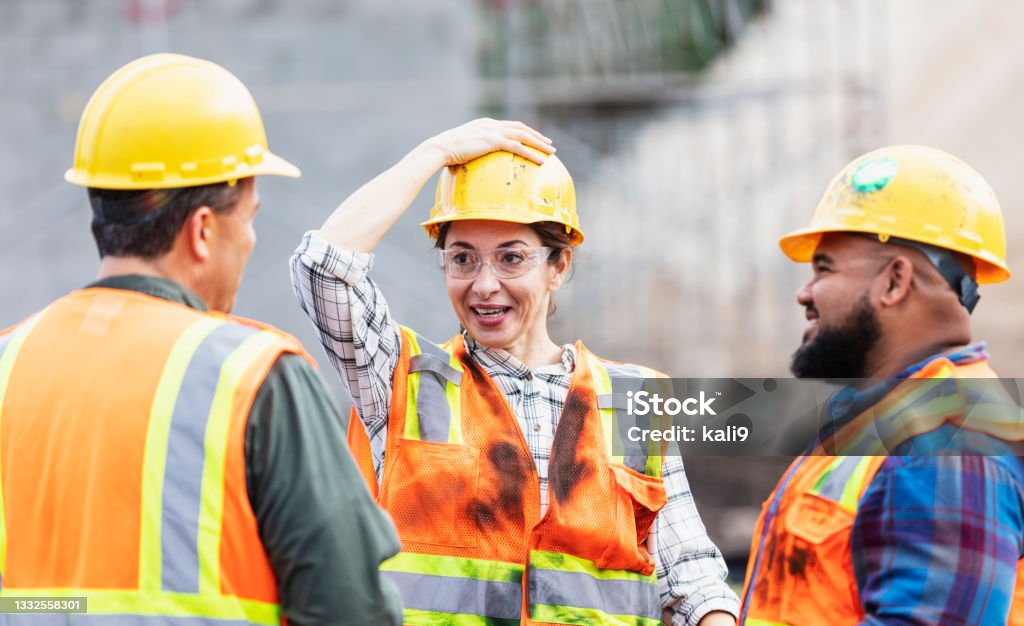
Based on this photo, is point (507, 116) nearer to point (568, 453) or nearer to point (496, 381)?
point (496, 381)

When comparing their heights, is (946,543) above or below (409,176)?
below

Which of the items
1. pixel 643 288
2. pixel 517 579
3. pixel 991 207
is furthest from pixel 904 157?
pixel 643 288

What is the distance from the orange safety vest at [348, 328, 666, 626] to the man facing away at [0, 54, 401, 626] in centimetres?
76

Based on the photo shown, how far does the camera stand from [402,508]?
305 cm

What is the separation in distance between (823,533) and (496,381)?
1042 mm

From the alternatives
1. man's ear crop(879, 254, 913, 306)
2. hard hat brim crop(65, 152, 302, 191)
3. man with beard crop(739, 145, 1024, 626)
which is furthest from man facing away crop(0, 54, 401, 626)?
man's ear crop(879, 254, 913, 306)

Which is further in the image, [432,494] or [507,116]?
[507,116]

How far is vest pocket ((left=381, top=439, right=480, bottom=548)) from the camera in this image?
3049mm

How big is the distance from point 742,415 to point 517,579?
3.51 feet

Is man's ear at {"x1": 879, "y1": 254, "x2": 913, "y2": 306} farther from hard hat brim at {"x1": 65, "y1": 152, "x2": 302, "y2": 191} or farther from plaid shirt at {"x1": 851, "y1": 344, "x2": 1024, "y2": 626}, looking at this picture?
hard hat brim at {"x1": 65, "y1": 152, "x2": 302, "y2": 191}

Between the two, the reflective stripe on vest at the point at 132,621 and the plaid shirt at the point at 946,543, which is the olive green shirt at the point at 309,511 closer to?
the reflective stripe on vest at the point at 132,621

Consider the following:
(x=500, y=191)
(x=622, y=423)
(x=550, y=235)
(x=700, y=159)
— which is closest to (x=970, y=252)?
(x=622, y=423)

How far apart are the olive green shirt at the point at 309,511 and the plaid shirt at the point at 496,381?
801 mm

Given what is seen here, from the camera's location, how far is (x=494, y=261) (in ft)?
11.2
